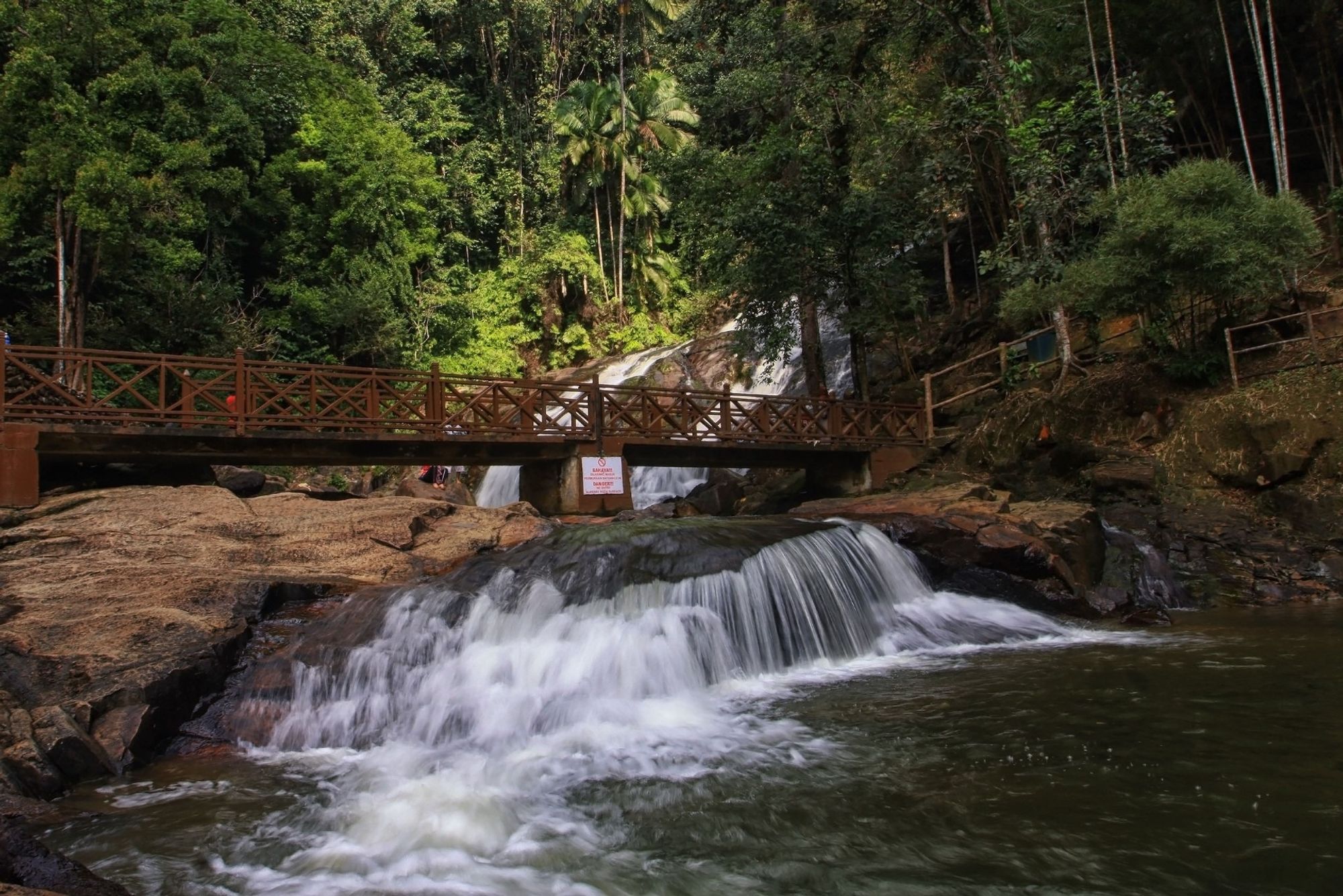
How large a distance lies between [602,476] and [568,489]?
29.0 inches

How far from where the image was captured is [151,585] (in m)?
8.02

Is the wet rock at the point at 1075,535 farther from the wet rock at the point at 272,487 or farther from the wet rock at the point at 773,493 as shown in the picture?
the wet rock at the point at 272,487

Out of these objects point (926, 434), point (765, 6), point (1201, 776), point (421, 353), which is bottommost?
point (1201, 776)

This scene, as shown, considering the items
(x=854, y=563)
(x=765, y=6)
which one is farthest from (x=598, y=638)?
(x=765, y=6)

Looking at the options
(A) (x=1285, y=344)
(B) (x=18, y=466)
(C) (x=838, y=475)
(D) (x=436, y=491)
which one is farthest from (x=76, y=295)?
(A) (x=1285, y=344)

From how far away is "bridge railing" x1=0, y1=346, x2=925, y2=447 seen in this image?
11.9 m

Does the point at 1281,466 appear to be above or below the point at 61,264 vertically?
below

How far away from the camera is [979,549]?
1066cm

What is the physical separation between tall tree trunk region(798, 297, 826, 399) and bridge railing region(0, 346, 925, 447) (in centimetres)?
125

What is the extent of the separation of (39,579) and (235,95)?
2074 centimetres

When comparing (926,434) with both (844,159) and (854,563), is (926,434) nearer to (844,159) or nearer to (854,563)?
(844,159)

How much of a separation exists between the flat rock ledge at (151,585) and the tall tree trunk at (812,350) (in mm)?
9333

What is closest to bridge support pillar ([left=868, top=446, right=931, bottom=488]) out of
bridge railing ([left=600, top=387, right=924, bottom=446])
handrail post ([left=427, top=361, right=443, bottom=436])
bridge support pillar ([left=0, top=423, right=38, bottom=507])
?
bridge railing ([left=600, top=387, right=924, bottom=446])

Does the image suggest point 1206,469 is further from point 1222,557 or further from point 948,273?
point 948,273
